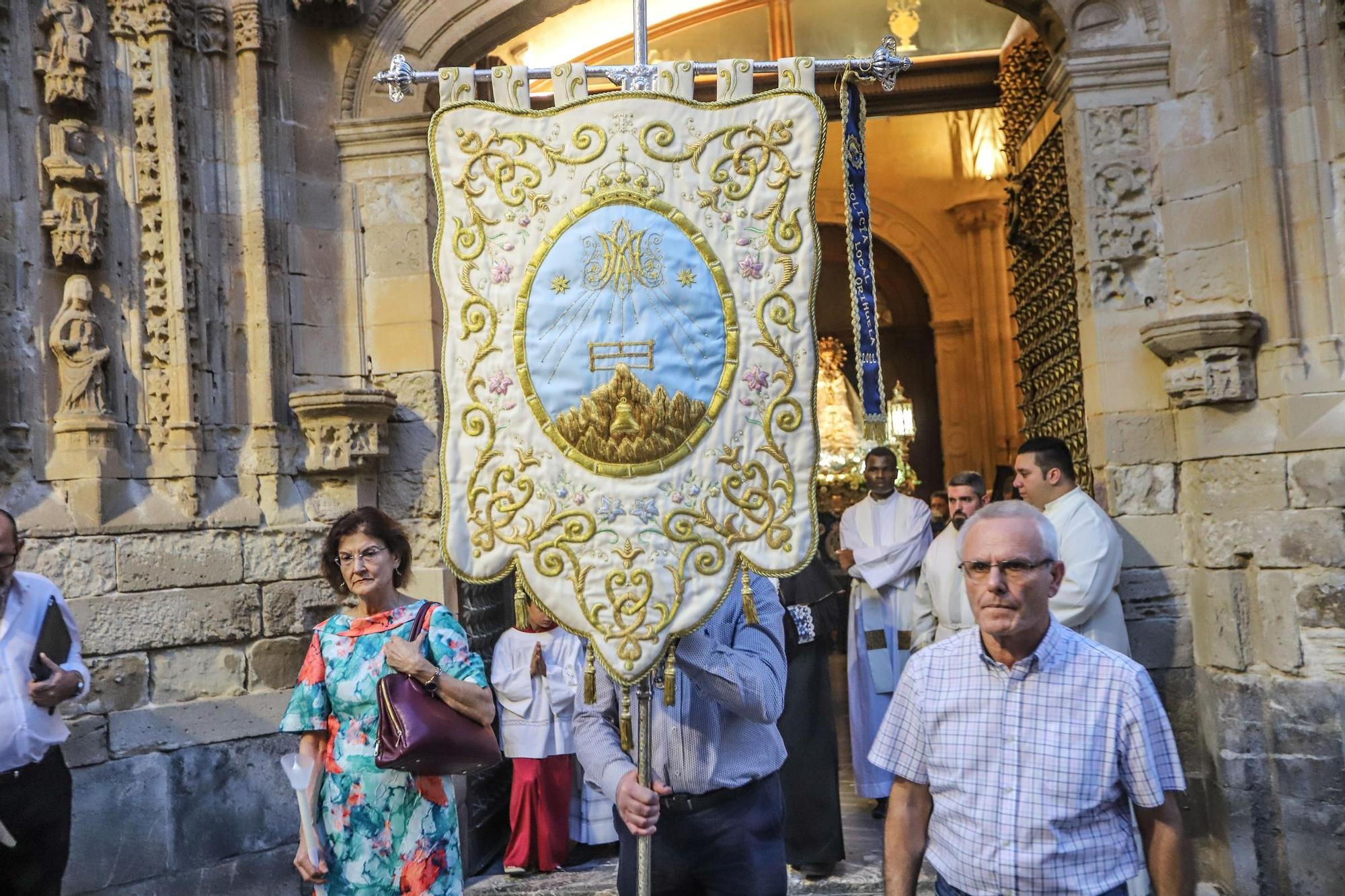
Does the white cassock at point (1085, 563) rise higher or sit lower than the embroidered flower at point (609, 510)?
lower

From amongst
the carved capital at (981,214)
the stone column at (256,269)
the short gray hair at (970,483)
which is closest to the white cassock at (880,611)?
the short gray hair at (970,483)

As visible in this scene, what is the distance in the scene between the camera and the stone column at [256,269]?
5.43m

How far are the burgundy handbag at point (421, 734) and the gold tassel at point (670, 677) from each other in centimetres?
52

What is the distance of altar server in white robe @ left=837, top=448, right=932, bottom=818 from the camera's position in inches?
243

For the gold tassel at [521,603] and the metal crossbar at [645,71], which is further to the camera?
the metal crossbar at [645,71]

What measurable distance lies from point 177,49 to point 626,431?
3.64m

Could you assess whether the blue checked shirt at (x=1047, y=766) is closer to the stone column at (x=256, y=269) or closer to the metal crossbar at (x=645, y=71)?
the metal crossbar at (x=645, y=71)

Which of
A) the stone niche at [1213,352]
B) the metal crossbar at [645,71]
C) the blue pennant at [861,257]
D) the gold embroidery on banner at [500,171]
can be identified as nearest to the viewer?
the gold embroidery on banner at [500,171]

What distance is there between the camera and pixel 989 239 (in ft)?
42.0

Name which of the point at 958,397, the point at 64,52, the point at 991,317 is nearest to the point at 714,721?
the point at 64,52

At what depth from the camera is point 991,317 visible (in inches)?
501

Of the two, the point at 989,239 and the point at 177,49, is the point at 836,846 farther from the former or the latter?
the point at 989,239

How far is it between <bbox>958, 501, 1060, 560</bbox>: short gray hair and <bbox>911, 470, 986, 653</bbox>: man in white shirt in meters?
2.81

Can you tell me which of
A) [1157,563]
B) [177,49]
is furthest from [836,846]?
[177,49]
